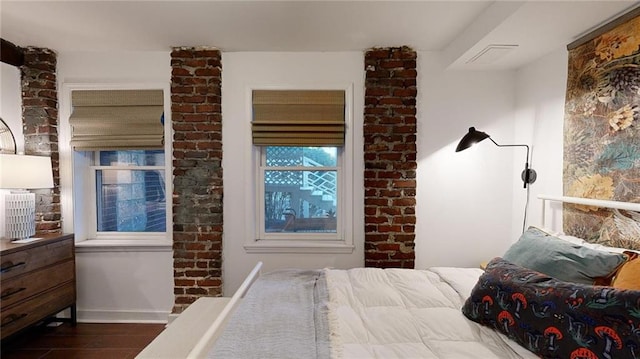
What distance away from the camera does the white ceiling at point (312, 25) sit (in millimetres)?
1811

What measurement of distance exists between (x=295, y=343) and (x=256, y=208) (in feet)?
5.50

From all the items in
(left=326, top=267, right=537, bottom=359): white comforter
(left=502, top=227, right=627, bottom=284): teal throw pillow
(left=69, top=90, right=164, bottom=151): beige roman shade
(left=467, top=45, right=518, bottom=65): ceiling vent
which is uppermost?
(left=467, top=45, right=518, bottom=65): ceiling vent

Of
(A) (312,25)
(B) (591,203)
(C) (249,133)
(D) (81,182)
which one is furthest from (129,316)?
(B) (591,203)

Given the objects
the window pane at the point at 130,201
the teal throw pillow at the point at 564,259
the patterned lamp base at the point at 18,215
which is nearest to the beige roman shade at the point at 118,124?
the window pane at the point at 130,201

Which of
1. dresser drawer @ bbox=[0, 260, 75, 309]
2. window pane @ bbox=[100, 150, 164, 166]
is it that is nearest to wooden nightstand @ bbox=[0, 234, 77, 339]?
dresser drawer @ bbox=[0, 260, 75, 309]

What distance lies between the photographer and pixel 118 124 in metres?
2.67

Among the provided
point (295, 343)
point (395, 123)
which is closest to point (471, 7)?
point (395, 123)

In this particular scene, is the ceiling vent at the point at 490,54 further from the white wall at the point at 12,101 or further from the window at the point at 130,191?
the white wall at the point at 12,101

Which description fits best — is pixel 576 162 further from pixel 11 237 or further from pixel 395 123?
pixel 11 237

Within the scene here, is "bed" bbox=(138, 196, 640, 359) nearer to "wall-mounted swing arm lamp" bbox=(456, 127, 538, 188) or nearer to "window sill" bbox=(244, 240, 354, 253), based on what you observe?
"wall-mounted swing arm lamp" bbox=(456, 127, 538, 188)

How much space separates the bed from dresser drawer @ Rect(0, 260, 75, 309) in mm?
1327

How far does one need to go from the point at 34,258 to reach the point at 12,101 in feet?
4.37

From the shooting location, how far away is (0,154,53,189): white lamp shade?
2.21m

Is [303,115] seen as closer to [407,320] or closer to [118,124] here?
[118,124]
